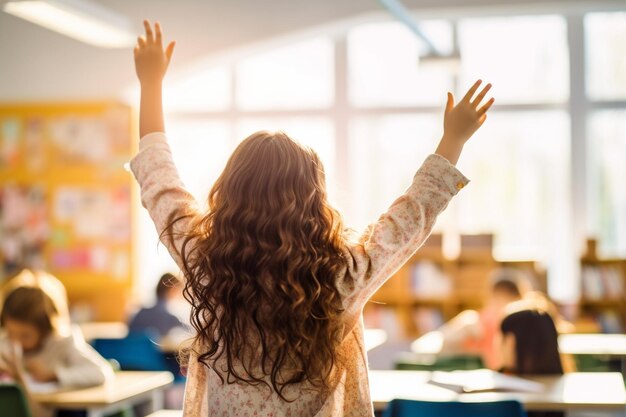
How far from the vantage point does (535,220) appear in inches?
368

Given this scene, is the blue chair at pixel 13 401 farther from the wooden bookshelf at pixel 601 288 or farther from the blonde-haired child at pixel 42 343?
the wooden bookshelf at pixel 601 288

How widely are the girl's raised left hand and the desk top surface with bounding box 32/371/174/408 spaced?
6.15 ft

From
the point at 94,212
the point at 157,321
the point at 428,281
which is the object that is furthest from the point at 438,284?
the point at 94,212

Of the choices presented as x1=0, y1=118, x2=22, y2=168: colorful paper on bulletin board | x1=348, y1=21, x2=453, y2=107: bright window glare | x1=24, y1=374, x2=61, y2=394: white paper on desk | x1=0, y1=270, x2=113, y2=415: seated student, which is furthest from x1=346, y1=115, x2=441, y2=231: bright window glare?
x1=24, y1=374, x2=61, y2=394: white paper on desk

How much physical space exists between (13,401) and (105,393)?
0.39 metres

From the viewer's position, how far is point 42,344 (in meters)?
4.01

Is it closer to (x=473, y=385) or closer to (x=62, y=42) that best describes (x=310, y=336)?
(x=473, y=385)

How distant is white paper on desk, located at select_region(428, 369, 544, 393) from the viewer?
3506 mm

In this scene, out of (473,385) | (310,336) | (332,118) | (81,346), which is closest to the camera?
(310,336)

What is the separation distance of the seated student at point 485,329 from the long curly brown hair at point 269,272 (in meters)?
4.28

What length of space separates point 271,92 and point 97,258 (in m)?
2.49

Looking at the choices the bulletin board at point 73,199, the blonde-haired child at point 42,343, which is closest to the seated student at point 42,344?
the blonde-haired child at point 42,343

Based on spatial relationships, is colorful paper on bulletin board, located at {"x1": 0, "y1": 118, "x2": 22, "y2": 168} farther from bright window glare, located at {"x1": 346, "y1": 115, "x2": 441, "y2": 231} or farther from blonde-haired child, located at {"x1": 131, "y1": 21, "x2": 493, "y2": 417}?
blonde-haired child, located at {"x1": 131, "y1": 21, "x2": 493, "y2": 417}

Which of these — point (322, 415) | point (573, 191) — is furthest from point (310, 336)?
point (573, 191)
